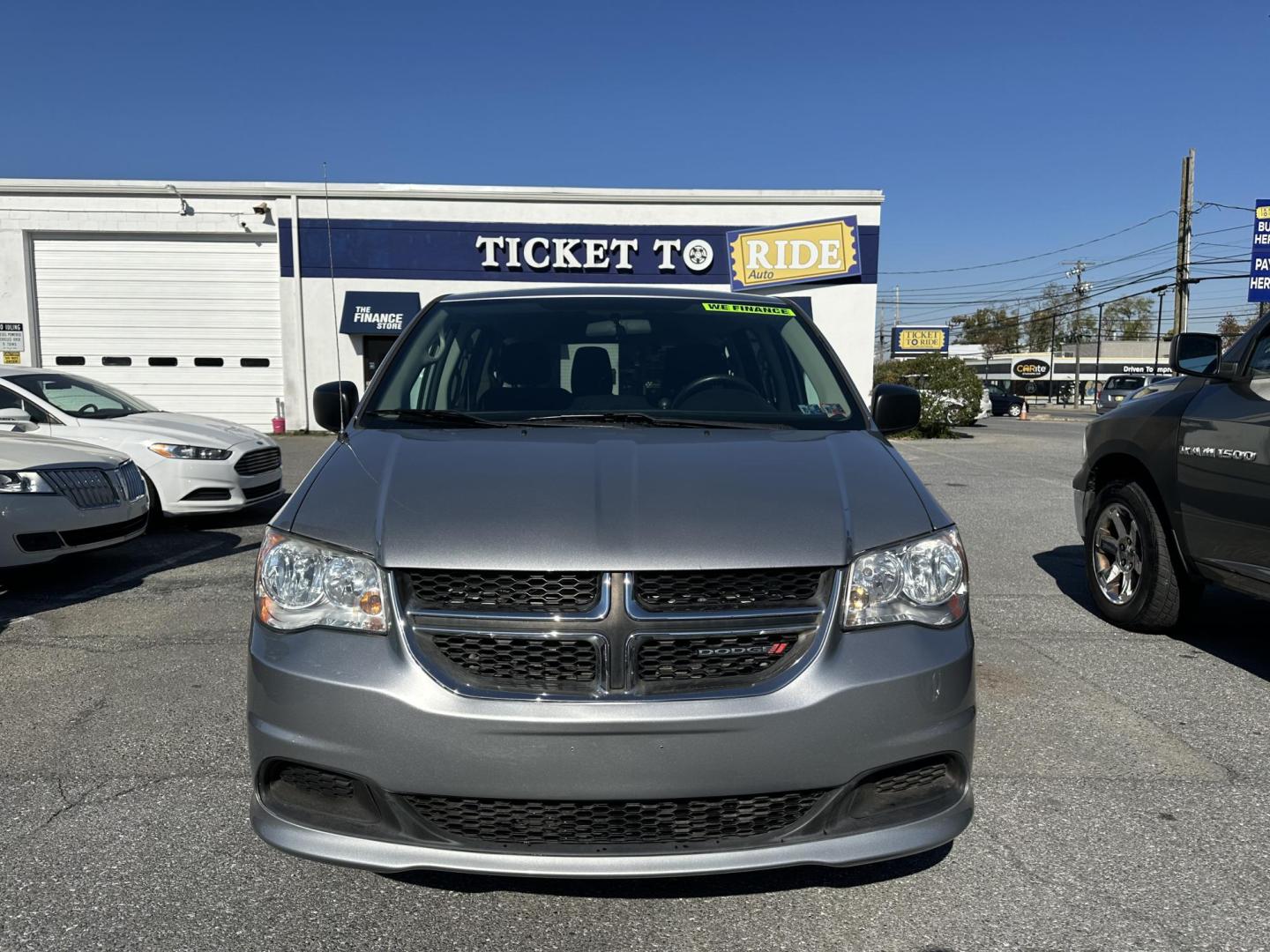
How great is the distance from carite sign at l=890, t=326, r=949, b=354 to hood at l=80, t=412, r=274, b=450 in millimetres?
46849

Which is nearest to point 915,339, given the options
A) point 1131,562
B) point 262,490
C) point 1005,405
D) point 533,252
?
point 1005,405

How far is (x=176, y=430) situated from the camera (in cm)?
873

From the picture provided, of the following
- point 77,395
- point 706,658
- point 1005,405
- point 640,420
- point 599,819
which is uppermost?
point 640,420

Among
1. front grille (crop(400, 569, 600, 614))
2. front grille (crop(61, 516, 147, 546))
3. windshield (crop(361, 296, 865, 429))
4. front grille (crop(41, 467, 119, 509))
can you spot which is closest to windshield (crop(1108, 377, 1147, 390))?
→ front grille (crop(61, 516, 147, 546))

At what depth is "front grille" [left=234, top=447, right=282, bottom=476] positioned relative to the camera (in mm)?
8734

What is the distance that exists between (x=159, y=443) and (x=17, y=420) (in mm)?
1099

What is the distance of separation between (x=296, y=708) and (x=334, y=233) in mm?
20755

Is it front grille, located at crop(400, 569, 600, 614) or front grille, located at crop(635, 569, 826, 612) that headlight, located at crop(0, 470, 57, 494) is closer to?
front grille, located at crop(400, 569, 600, 614)

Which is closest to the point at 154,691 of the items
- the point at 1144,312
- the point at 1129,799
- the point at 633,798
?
the point at 633,798

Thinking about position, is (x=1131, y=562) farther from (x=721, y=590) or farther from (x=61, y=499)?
(x=61, y=499)

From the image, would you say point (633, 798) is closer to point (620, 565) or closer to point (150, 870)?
point (620, 565)

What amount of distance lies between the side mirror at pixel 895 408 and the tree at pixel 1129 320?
126 meters

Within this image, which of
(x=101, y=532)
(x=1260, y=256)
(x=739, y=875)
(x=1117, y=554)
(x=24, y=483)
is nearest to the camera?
(x=739, y=875)

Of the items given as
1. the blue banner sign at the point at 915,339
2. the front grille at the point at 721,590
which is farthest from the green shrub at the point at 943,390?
the blue banner sign at the point at 915,339
